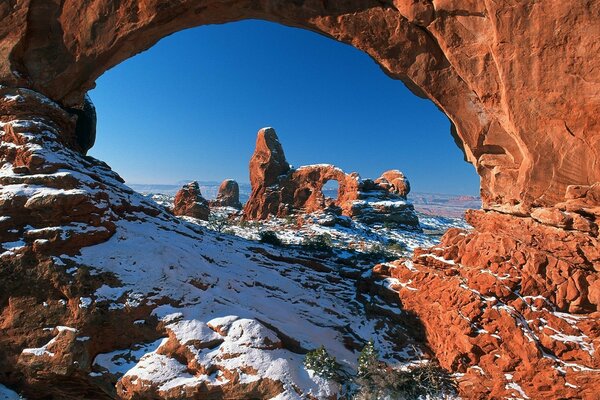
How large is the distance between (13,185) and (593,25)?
2007 cm

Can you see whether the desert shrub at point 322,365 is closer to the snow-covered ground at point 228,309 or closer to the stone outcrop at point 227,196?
the snow-covered ground at point 228,309

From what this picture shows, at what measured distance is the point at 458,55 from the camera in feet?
44.4

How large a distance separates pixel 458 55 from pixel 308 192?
5011cm

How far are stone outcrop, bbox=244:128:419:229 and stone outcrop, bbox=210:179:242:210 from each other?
18.7 meters

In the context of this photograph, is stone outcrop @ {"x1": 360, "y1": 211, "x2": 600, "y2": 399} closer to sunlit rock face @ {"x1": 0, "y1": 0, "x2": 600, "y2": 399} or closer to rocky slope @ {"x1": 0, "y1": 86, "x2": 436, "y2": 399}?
sunlit rock face @ {"x1": 0, "y1": 0, "x2": 600, "y2": 399}

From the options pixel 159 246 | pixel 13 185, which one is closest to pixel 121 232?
pixel 159 246

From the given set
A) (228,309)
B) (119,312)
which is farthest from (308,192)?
(119,312)

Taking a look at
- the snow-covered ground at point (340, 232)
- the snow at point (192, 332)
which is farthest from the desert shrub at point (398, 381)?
the snow-covered ground at point (340, 232)

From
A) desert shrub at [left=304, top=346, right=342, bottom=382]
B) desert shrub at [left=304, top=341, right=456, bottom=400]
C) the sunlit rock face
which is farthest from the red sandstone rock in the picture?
desert shrub at [left=304, top=346, right=342, bottom=382]

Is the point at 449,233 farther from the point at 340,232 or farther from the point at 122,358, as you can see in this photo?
the point at 340,232

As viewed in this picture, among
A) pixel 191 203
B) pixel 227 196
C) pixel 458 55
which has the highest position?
pixel 227 196

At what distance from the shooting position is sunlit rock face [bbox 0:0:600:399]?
34.6 feet

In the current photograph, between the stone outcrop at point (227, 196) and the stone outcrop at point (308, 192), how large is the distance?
61.4 ft

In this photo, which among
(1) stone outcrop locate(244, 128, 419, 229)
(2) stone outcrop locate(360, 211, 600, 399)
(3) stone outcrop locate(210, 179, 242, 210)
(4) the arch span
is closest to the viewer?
(2) stone outcrop locate(360, 211, 600, 399)
